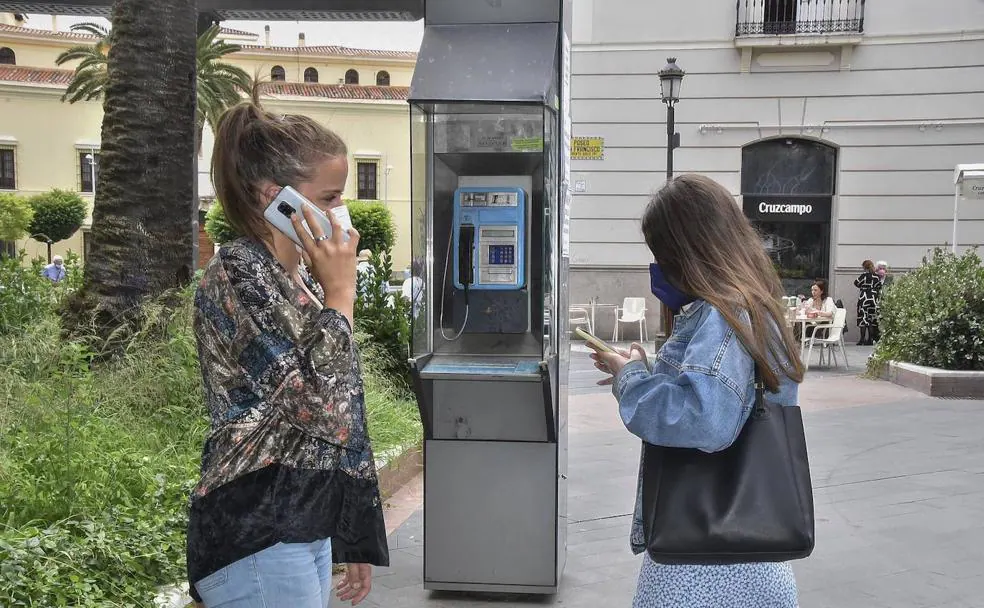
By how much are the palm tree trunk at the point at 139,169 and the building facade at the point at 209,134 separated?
33383 millimetres

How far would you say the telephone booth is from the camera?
3.92 m

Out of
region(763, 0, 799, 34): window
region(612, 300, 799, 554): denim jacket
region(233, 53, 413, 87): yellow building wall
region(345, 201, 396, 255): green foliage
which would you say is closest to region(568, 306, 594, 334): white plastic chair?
region(763, 0, 799, 34): window

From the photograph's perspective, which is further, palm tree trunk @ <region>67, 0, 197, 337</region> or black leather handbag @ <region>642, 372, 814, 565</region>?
palm tree trunk @ <region>67, 0, 197, 337</region>

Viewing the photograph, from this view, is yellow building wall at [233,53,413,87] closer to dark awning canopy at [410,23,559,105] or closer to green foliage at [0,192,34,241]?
green foliage at [0,192,34,241]

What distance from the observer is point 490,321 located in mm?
4156

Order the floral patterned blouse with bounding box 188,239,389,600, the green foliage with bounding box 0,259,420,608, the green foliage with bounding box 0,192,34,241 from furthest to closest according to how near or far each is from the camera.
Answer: the green foliage with bounding box 0,192,34,241, the green foliage with bounding box 0,259,420,608, the floral patterned blouse with bounding box 188,239,389,600

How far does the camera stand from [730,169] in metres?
17.2

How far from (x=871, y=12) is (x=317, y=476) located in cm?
1780

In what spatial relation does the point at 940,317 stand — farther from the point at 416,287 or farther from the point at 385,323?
the point at 416,287

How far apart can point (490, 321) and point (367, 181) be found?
43.7 metres

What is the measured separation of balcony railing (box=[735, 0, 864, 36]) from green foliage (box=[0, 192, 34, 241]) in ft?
89.2

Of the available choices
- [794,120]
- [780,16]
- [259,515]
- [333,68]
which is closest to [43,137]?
[333,68]

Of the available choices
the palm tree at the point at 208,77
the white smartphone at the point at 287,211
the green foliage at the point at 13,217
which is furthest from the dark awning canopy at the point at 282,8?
the green foliage at the point at 13,217

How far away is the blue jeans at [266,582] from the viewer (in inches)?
68.5
